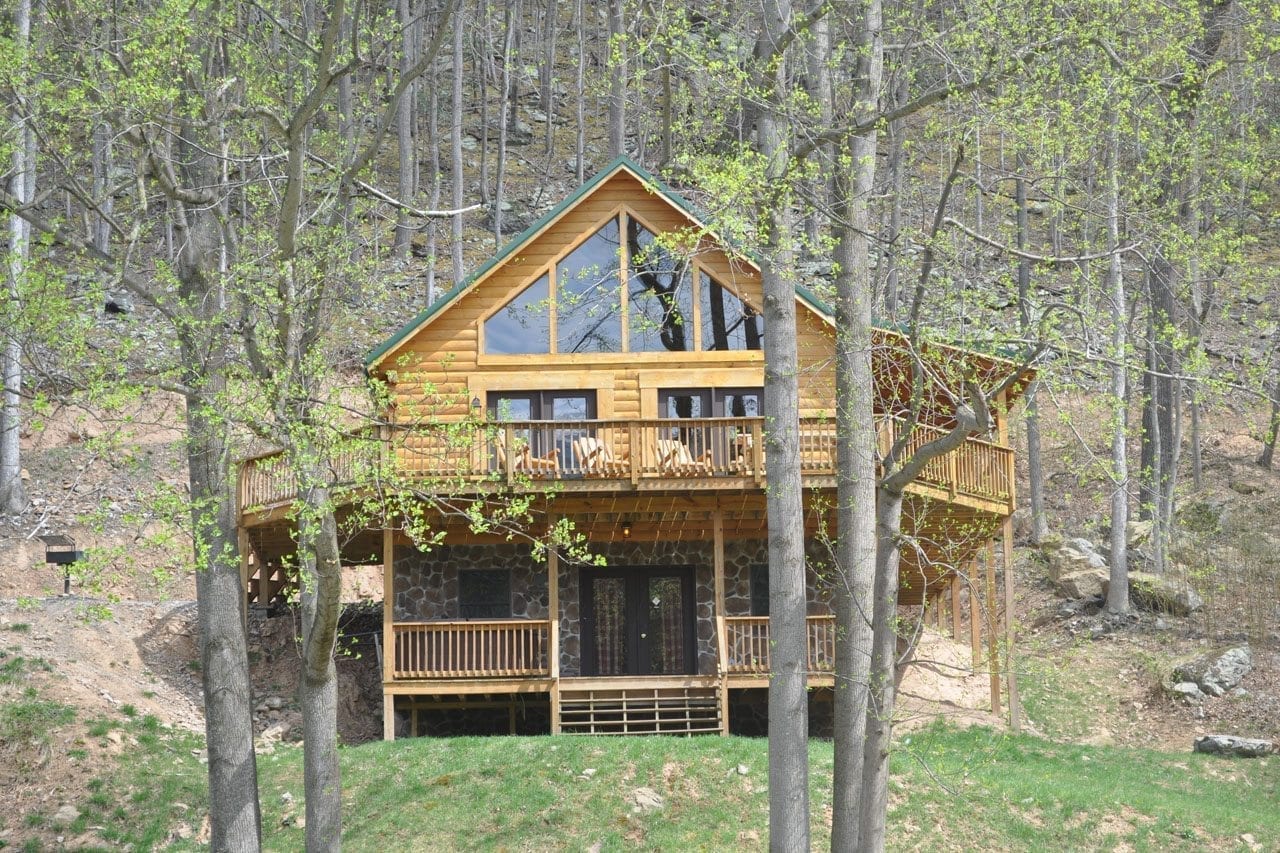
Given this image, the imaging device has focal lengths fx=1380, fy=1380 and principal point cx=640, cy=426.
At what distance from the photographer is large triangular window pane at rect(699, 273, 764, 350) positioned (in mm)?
20375

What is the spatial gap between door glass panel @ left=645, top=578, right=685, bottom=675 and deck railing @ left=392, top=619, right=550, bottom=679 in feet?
6.48

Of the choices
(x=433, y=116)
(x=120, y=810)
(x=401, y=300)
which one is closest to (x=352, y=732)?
(x=120, y=810)

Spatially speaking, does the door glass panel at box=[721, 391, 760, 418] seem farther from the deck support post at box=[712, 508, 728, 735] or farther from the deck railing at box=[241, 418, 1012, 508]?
the deck support post at box=[712, 508, 728, 735]

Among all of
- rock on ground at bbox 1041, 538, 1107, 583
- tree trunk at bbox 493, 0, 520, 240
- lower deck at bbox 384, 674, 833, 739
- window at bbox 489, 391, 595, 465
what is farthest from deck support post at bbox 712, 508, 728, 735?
tree trunk at bbox 493, 0, 520, 240

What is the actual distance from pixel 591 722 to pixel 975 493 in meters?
6.27

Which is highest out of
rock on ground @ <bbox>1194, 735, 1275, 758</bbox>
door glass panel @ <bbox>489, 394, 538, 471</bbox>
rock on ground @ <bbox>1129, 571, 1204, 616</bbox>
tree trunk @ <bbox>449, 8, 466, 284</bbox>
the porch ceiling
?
tree trunk @ <bbox>449, 8, 466, 284</bbox>

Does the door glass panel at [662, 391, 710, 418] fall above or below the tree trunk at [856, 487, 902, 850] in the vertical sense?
above

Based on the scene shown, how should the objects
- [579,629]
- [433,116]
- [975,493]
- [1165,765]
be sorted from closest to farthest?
[1165,765], [975,493], [579,629], [433,116]

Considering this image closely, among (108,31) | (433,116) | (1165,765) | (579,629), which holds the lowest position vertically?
(1165,765)

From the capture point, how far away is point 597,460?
18.8m

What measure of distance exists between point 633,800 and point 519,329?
25.1 ft

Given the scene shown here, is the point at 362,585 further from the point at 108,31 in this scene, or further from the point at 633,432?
the point at 108,31

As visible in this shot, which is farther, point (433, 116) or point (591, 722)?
point (433, 116)

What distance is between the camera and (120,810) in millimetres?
15484
